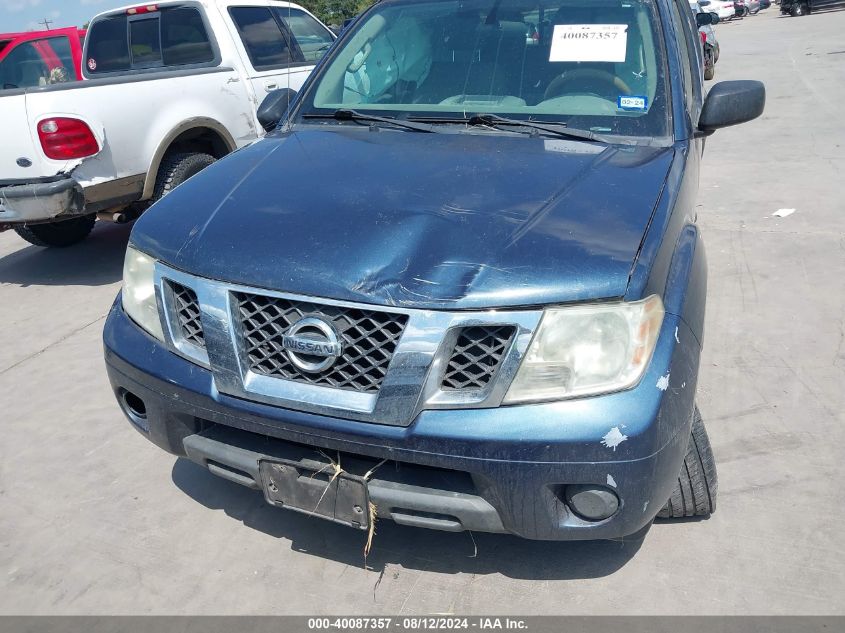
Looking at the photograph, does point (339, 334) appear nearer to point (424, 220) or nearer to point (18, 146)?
point (424, 220)

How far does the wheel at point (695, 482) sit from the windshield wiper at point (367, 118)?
5.06ft

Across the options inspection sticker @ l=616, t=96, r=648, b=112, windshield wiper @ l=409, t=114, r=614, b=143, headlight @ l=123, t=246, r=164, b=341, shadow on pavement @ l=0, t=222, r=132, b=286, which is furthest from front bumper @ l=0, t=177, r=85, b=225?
inspection sticker @ l=616, t=96, r=648, b=112

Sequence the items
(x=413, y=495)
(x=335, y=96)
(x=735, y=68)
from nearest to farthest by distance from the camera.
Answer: (x=413, y=495)
(x=335, y=96)
(x=735, y=68)

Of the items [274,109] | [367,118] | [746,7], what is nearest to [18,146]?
[274,109]

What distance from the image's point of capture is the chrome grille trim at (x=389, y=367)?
2.15 m

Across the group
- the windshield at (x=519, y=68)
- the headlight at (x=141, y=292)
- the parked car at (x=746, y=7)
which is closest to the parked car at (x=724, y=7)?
the parked car at (x=746, y=7)

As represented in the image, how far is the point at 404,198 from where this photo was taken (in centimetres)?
262

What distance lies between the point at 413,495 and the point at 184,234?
44.1 inches

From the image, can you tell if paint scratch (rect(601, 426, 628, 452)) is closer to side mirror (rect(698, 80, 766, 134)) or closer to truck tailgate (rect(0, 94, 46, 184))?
side mirror (rect(698, 80, 766, 134))

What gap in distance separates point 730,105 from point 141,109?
4.05m

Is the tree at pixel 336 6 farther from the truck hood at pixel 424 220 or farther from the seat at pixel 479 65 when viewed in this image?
the truck hood at pixel 424 220

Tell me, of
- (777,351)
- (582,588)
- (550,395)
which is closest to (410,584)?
(582,588)

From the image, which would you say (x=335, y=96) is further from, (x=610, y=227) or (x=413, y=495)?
(x=413, y=495)

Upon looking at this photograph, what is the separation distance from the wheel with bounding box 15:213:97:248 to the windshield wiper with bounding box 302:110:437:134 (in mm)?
3730
